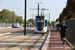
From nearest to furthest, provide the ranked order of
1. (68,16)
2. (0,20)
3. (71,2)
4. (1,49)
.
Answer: (1,49) < (71,2) < (68,16) < (0,20)

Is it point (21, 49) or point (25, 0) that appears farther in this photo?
point (25, 0)

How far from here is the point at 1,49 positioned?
1055 centimetres

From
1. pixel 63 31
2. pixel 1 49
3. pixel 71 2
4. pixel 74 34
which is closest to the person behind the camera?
pixel 1 49

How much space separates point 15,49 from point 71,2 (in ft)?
50.7

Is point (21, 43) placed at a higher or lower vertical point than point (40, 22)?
lower

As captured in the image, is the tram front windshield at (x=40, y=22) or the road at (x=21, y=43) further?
the tram front windshield at (x=40, y=22)

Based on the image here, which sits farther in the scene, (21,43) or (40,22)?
(40,22)

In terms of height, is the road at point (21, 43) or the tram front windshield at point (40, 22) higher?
the tram front windshield at point (40, 22)

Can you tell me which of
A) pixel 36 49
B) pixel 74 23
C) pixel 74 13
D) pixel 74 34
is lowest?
pixel 36 49

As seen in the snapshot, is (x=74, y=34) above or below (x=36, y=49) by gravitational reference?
above

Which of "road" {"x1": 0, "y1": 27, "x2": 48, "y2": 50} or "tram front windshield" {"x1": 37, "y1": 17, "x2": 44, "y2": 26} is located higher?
"tram front windshield" {"x1": 37, "y1": 17, "x2": 44, "y2": 26}

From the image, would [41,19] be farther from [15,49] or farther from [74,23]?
[15,49]

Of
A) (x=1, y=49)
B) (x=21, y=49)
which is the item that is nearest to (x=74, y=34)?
(x=21, y=49)

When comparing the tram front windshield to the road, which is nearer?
the road
